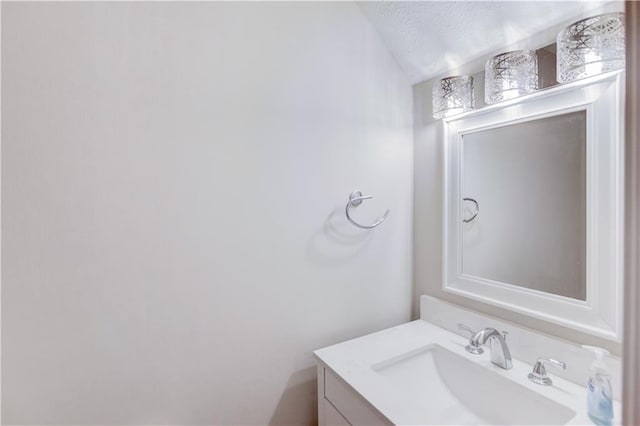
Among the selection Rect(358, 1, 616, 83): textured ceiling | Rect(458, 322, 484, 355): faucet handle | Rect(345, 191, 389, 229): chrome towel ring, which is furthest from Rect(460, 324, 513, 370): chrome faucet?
Rect(358, 1, 616, 83): textured ceiling

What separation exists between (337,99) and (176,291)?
3.05 ft

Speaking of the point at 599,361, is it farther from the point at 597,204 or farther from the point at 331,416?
the point at 331,416

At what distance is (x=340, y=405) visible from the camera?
0.93m

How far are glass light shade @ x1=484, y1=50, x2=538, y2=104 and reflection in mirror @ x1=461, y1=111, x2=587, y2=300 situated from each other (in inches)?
4.7

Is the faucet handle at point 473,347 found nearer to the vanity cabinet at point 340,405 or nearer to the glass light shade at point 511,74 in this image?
the vanity cabinet at point 340,405

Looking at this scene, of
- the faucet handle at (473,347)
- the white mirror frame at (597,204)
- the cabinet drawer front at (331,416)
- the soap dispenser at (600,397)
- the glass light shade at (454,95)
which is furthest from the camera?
the glass light shade at (454,95)

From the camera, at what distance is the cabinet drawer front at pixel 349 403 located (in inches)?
31.7

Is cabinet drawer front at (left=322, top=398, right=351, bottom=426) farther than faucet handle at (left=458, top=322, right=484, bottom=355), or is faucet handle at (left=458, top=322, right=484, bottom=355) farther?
faucet handle at (left=458, top=322, right=484, bottom=355)

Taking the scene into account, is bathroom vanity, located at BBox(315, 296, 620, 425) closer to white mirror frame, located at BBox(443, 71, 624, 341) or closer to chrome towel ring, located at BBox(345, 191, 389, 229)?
white mirror frame, located at BBox(443, 71, 624, 341)

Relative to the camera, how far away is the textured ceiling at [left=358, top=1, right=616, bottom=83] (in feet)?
3.06

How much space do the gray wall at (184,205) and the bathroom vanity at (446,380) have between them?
19 centimetres

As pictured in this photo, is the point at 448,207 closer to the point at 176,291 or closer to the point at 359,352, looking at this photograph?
the point at 359,352

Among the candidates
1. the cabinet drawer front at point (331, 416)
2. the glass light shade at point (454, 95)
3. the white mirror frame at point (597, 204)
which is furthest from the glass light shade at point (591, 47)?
the cabinet drawer front at point (331, 416)

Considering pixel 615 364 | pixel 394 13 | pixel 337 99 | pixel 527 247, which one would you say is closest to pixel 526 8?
pixel 394 13
